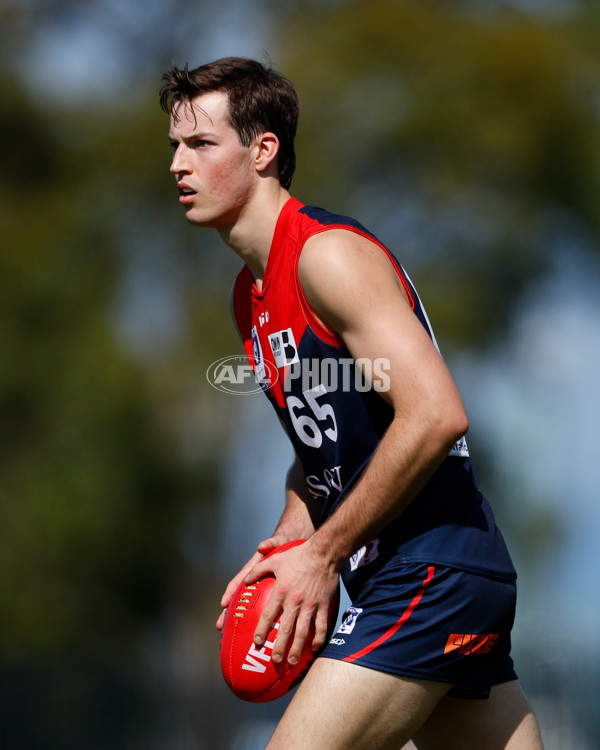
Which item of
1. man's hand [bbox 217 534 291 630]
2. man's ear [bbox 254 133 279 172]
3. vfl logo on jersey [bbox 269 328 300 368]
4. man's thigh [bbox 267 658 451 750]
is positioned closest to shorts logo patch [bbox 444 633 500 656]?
man's thigh [bbox 267 658 451 750]

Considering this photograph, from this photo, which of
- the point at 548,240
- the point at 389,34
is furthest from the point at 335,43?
the point at 548,240

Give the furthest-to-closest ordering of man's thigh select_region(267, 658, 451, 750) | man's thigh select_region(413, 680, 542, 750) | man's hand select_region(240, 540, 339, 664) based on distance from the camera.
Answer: man's thigh select_region(413, 680, 542, 750), man's hand select_region(240, 540, 339, 664), man's thigh select_region(267, 658, 451, 750)

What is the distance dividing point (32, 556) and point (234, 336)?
337cm

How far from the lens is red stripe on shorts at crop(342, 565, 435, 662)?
84.7 inches

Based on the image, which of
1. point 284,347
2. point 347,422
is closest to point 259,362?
point 284,347

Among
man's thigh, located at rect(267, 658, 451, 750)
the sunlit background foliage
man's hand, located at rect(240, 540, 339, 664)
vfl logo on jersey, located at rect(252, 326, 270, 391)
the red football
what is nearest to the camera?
man's thigh, located at rect(267, 658, 451, 750)

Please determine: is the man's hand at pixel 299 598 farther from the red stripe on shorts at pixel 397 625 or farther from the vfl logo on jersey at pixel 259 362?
the vfl logo on jersey at pixel 259 362

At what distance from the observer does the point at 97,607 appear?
36.7 feet

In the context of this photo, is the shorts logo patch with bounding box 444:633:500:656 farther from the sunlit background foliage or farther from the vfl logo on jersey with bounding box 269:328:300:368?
the sunlit background foliage

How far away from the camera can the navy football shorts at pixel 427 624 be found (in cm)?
217

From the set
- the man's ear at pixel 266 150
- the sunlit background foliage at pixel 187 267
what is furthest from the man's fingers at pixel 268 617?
the sunlit background foliage at pixel 187 267

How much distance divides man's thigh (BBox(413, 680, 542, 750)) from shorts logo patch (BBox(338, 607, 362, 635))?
1.49ft

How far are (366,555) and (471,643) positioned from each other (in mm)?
325

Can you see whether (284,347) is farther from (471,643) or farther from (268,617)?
(471,643)
